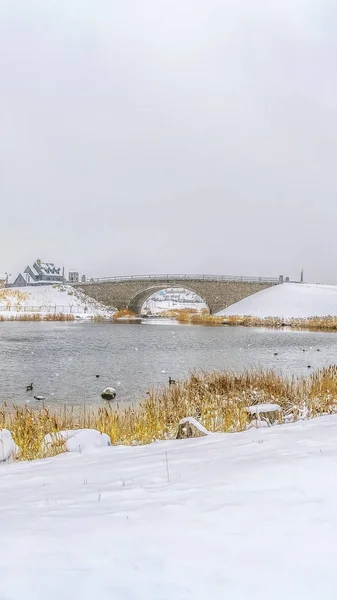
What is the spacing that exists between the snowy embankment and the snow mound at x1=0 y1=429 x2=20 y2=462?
217 ft

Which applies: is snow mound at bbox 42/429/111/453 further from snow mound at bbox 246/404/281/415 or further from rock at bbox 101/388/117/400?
rock at bbox 101/388/117/400

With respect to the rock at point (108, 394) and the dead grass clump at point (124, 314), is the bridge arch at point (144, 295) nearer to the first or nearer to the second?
the dead grass clump at point (124, 314)

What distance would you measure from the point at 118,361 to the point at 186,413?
12875 millimetres

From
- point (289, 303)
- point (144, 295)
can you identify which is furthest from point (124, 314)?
point (289, 303)

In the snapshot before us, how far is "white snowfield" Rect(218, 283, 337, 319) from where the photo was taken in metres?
67.6

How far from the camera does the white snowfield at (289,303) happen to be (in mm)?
67625

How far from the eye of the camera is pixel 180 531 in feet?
10.3

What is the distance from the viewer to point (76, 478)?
16.6 feet

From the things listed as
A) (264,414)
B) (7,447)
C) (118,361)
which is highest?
(264,414)

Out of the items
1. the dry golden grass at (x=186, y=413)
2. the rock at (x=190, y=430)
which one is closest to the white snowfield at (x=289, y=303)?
the dry golden grass at (x=186, y=413)

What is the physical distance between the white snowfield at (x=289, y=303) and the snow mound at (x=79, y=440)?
58.2 metres

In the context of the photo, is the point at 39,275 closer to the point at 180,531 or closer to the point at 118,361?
the point at 118,361

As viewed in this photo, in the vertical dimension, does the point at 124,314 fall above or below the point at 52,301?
below

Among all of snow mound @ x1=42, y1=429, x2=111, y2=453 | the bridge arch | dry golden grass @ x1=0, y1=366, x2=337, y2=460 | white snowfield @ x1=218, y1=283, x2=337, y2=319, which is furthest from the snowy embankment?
snow mound @ x1=42, y1=429, x2=111, y2=453
